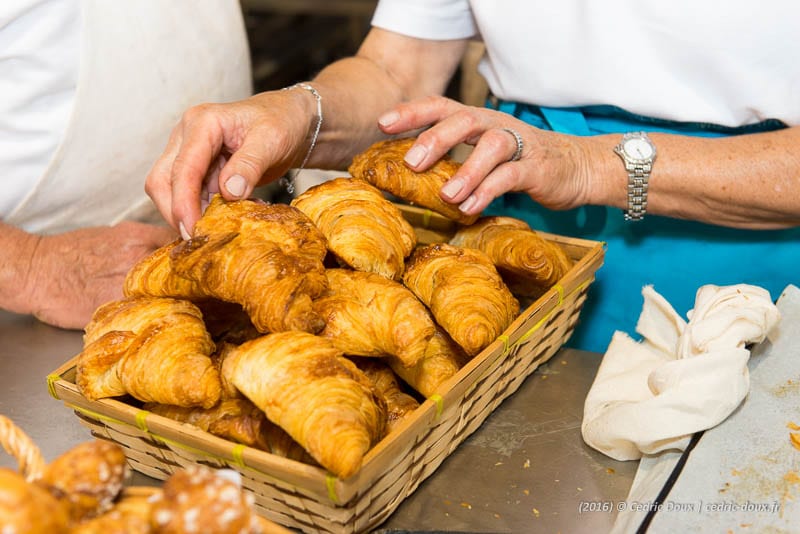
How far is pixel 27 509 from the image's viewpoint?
2.02 ft

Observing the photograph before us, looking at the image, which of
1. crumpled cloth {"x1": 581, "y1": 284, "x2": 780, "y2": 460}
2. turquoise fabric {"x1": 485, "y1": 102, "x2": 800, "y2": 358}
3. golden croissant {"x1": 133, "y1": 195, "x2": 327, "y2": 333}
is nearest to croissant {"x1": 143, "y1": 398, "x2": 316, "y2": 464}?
golden croissant {"x1": 133, "y1": 195, "x2": 327, "y2": 333}

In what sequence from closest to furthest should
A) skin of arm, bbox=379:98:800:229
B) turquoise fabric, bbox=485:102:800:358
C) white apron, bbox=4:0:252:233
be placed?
1. skin of arm, bbox=379:98:800:229
2. turquoise fabric, bbox=485:102:800:358
3. white apron, bbox=4:0:252:233

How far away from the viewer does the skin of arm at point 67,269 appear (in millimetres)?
1633

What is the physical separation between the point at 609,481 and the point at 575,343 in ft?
2.46

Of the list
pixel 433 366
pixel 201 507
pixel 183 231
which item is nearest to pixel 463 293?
pixel 433 366

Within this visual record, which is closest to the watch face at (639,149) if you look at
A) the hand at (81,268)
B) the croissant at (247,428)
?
the croissant at (247,428)

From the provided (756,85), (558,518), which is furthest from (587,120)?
(558,518)

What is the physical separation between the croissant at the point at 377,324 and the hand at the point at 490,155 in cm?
Answer: 35

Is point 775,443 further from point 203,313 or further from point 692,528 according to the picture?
point 203,313

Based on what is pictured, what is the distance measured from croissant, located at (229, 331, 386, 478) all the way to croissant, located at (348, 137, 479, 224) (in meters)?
0.49

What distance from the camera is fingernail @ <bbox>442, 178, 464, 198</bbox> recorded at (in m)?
1.41

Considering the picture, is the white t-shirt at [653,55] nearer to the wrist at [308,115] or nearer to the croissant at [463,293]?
the wrist at [308,115]

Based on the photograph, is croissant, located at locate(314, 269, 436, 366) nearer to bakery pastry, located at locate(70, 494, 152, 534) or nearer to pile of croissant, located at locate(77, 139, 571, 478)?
pile of croissant, located at locate(77, 139, 571, 478)

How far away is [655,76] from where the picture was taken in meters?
1.63
